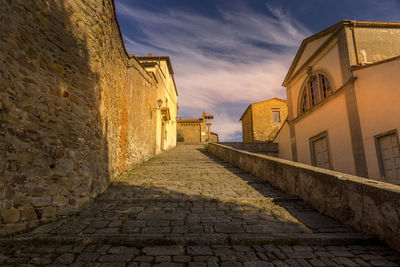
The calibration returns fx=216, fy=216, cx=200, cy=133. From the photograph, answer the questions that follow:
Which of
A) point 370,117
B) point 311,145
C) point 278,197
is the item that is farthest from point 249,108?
point 278,197

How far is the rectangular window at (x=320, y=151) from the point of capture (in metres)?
10.2

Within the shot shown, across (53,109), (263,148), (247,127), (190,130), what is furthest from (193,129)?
(53,109)

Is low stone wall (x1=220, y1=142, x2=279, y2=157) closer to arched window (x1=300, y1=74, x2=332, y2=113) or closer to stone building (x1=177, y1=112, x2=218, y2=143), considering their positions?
arched window (x1=300, y1=74, x2=332, y2=113)

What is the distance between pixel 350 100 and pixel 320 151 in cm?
309

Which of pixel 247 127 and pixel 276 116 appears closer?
pixel 276 116

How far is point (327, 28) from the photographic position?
402 inches

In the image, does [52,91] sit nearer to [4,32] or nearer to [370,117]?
[4,32]

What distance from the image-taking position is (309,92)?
39.4ft

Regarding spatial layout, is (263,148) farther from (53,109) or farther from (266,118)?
(53,109)

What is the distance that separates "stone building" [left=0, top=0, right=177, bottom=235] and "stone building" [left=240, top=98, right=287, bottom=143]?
19591mm

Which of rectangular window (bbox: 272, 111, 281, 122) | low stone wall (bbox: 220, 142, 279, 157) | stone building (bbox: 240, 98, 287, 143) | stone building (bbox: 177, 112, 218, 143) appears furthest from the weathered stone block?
stone building (bbox: 177, 112, 218, 143)

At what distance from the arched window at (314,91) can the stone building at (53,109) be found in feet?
31.8

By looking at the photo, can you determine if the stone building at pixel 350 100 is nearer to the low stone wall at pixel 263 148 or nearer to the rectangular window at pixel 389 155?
the rectangular window at pixel 389 155

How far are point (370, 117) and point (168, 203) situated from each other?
7714 millimetres
